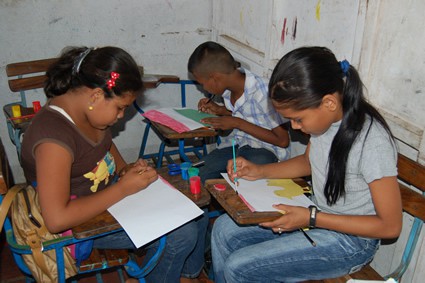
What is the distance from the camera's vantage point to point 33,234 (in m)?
1.52

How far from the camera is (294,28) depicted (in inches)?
96.9

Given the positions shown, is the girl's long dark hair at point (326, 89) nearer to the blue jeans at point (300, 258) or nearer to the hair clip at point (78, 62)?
the blue jeans at point (300, 258)

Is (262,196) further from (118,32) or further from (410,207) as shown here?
(118,32)

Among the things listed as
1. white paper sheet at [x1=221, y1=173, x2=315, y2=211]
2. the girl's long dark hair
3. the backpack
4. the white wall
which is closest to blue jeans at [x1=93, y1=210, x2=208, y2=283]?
the backpack

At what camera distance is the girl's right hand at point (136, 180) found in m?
1.66

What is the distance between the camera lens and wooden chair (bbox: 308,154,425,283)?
5.36ft

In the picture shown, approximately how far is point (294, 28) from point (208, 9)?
1.29 meters

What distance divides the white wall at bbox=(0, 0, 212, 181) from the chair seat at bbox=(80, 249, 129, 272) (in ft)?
6.52

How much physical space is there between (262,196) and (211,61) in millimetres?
1124

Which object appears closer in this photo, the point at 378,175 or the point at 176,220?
the point at 378,175

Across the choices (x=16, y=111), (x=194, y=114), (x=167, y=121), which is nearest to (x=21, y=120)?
(x=16, y=111)

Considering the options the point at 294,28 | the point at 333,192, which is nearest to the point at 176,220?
the point at 333,192

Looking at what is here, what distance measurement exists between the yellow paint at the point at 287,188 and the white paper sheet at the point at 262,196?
2 cm

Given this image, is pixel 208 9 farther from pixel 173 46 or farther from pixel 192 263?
pixel 192 263
